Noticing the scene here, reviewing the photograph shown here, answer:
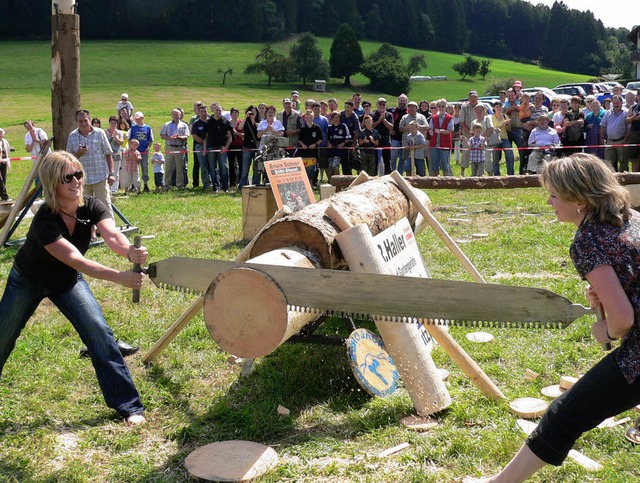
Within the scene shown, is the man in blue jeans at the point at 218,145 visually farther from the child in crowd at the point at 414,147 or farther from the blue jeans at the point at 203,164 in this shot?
the child in crowd at the point at 414,147

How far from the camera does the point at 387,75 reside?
6197 centimetres

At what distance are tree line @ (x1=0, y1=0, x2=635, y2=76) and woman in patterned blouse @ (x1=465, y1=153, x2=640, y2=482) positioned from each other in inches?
3273

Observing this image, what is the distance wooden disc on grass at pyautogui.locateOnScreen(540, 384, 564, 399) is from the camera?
15.1 ft

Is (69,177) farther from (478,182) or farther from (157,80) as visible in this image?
(157,80)

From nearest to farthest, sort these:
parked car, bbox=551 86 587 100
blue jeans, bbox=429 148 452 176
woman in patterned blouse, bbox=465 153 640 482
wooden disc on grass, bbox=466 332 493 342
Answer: woman in patterned blouse, bbox=465 153 640 482 → wooden disc on grass, bbox=466 332 493 342 → blue jeans, bbox=429 148 452 176 → parked car, bbox=551 86 587 100

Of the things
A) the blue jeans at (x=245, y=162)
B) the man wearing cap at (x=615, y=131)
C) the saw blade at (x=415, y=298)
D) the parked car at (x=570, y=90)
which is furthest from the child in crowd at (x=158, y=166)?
the parked car at (x=570, y=90)

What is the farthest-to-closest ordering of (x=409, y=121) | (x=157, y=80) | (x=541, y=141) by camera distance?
(x=157, y=80) < (x=409, y=121) < (x=541, y=141)

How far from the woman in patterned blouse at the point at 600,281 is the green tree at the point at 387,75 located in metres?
59.6

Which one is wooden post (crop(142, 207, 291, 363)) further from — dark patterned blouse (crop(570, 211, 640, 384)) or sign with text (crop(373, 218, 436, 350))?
dark patterned blouse (crop(570, 211, 640, 384))

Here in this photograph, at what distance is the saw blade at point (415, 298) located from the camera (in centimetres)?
357

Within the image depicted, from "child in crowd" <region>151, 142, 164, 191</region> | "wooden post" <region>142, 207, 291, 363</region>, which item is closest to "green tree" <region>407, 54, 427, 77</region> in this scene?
"child in crowd" <region>151, 142, 164, 191</region>

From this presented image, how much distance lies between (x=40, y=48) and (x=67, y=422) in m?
74.3

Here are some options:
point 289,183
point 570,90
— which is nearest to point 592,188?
point 289,183

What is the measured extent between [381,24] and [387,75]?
1651 inches
